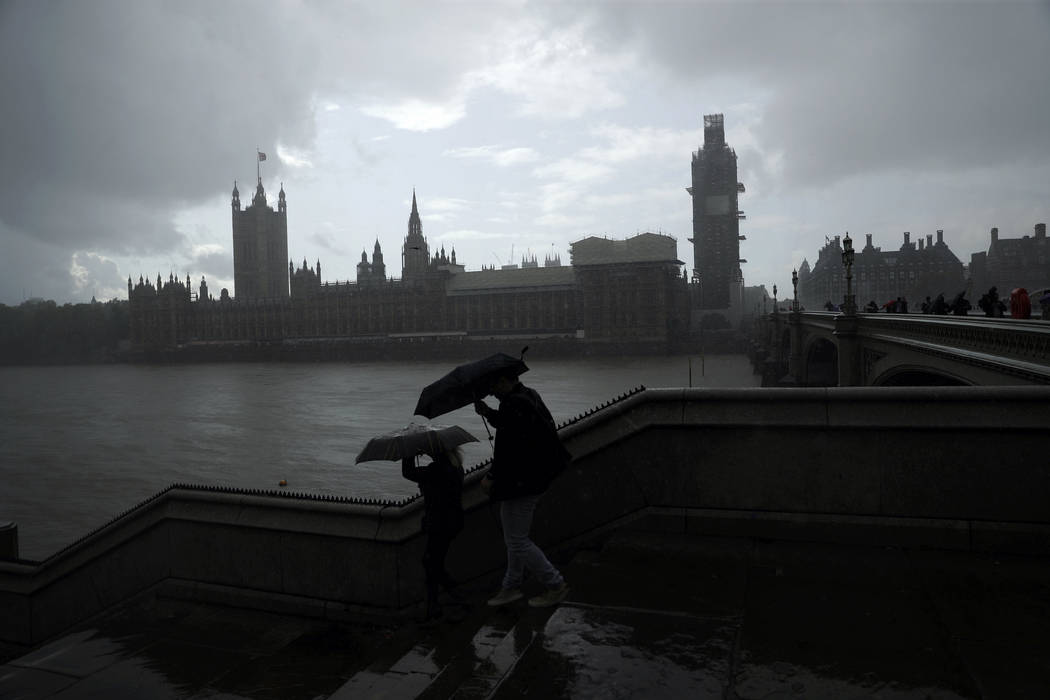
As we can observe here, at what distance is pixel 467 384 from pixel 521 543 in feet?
3.45

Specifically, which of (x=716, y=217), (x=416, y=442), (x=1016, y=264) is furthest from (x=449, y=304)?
(x=416, y=442)

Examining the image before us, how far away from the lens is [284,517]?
6184 millimetres

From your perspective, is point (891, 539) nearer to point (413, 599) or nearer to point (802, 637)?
point (802, 637)

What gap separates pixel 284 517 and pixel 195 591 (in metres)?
1.37

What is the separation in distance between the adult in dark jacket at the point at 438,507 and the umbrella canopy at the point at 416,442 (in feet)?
0.19

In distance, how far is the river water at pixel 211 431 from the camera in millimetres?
22172

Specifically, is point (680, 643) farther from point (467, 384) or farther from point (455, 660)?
point (467, 384)

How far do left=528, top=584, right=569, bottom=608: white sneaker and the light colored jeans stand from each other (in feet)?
0.15

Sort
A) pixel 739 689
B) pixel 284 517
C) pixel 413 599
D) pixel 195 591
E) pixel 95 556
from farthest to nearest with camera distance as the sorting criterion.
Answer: pixel 95 556 < pixel 195 591 < pixel 284 517 < pixel 413 599 < pixel 739 689

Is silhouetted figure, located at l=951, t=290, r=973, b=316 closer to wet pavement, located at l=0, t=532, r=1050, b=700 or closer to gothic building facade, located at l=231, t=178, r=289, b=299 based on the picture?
wet pavement, located at l=0, t=532, r=1050, b=700

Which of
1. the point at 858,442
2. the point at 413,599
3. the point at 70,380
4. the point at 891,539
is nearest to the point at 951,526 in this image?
the point at 891,539

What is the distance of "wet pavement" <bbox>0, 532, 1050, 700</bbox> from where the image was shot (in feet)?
10.9

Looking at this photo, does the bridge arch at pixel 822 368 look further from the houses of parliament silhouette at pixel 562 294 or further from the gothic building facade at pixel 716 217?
the gothic building facade at pixel 716 217

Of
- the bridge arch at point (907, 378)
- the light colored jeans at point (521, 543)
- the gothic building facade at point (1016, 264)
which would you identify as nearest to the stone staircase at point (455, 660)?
the light colored jeans at point (521, 543)
